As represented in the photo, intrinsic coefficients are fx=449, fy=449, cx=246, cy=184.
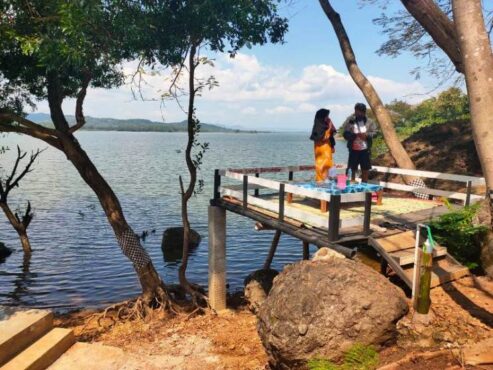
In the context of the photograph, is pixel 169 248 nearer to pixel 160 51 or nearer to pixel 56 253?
pixel 56 253

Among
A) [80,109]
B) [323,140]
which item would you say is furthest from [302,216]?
[80,109]

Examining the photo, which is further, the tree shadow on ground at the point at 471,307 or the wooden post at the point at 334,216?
the wooden post at the point at 334,216

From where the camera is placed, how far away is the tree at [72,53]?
8906mm

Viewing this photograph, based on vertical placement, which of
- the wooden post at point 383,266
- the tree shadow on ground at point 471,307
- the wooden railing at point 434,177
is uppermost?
the wooden railing at point 434,177

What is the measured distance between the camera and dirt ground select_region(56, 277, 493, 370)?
627cm

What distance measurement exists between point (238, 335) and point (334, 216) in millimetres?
3864

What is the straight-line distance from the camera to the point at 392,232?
892 cm

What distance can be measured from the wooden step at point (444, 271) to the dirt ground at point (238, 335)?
12 cm

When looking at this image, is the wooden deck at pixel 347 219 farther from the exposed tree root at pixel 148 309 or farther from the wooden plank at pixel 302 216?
the exposed tree root at pixel 148 309

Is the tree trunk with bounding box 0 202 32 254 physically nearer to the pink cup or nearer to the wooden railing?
the wooden railing

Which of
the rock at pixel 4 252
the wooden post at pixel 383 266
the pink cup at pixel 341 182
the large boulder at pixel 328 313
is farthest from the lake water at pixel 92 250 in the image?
the large boulder at pixel 328 313

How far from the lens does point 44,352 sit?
8.27 metres

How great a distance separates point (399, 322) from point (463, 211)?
354 centimetres

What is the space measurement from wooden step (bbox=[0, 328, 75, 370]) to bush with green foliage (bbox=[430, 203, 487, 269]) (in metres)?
7.70
